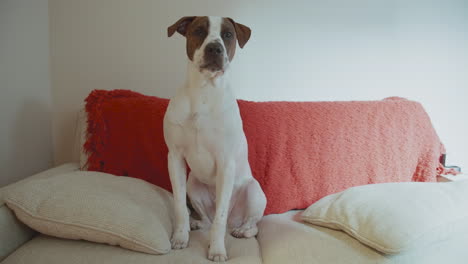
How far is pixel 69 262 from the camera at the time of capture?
42.4 inches

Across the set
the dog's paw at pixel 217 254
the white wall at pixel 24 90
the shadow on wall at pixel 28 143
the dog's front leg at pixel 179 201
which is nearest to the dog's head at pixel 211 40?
the dog's front leg at pixel 179 201

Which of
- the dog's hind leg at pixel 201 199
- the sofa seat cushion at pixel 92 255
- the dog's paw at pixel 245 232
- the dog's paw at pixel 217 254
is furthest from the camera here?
the dog's hind leg at pixel 201 199

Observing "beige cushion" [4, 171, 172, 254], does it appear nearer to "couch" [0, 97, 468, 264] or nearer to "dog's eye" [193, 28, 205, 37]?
"couch" [0, 97, 468, 264]

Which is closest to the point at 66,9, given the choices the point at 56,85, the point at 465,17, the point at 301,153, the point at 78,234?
the point at 56,85

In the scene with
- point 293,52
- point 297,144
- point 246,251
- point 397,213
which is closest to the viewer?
point 397,213

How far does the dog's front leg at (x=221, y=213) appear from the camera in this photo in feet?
4.09

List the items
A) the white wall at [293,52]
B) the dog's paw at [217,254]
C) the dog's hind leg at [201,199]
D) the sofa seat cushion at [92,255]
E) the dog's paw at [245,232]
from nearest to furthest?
the sofa seat cushion at [92,255] < the dog's paw at [217,254] < the dog's paw at [245,232] < the dog's hind leg at [201,199] < the white wall at [293,52]

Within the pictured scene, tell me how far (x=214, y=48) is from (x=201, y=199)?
2.47ft

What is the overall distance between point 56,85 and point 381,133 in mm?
2036

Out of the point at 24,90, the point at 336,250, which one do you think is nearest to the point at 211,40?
the point at 336,250

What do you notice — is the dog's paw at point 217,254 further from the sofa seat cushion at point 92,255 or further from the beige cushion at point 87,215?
the beige cushion at point 87,215

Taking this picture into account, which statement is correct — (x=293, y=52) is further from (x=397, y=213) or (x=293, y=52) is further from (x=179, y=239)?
(x=179, y=239)

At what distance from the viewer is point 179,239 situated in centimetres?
131

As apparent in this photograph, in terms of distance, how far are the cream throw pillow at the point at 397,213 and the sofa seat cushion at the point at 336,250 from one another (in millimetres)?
30
